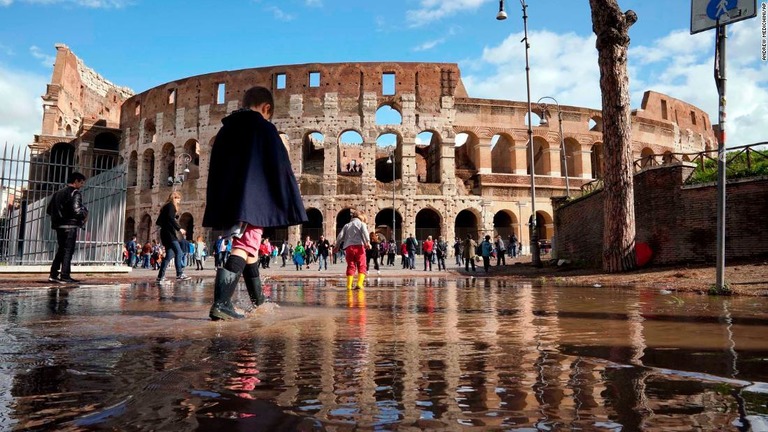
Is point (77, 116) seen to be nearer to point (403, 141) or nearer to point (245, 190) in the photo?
point (403, 141)

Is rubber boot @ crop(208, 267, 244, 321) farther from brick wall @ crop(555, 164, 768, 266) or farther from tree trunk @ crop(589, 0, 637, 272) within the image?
brick wall @ crop(555, 164, 768, 266)

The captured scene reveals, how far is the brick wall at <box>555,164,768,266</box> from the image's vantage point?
11211mm

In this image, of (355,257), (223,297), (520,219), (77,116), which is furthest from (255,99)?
(77,116)

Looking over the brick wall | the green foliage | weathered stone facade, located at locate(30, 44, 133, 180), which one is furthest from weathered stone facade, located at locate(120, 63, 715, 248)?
the green foliage

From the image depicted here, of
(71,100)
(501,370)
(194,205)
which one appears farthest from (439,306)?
(71,100)

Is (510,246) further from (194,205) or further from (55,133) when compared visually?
(55,133)

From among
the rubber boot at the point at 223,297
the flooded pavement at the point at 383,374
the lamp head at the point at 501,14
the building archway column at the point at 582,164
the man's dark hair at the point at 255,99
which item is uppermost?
the lamp head at the point at 501,14

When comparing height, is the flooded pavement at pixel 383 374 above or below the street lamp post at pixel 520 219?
below

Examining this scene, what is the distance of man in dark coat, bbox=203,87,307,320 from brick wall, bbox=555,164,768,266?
454 inches

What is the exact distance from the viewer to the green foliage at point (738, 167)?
11.5 m

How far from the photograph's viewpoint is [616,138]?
11.2 meters

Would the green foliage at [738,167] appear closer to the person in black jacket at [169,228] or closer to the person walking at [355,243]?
the person walking at [355,243]

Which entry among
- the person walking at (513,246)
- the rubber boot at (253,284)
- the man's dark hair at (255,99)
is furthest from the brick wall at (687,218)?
the person walking at (513,246)

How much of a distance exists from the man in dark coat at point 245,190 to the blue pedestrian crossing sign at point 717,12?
5841 millimetres
